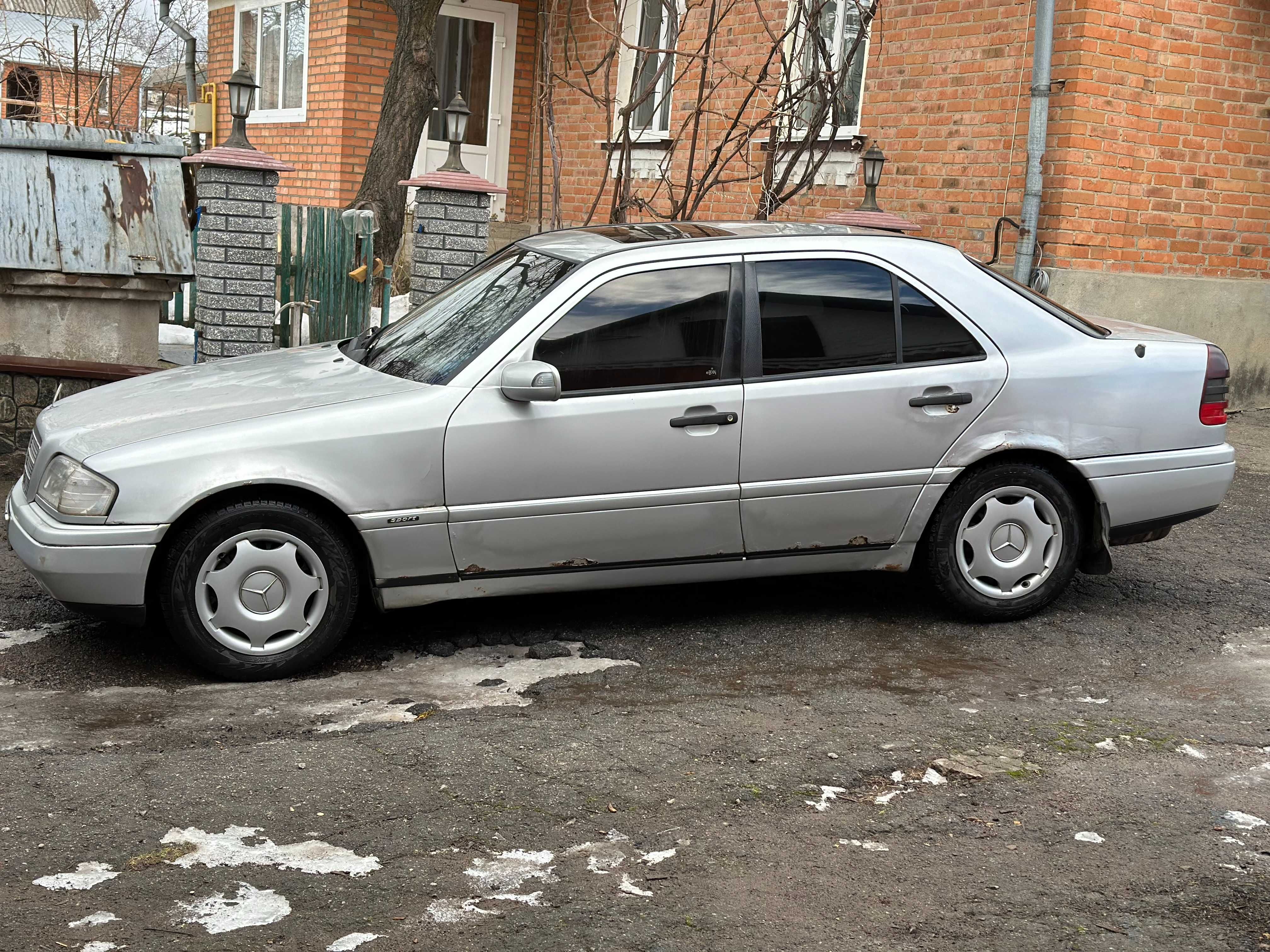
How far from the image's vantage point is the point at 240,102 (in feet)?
32.8

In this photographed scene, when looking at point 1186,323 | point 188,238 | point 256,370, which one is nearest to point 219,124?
point 188,238

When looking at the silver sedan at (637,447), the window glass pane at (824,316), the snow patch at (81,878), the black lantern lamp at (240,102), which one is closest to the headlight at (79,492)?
the silver sedan at (637,447)

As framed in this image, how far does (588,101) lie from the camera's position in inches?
634

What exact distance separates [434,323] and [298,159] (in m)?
13.1

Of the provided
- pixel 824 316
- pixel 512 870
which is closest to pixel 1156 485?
pixel 824 316

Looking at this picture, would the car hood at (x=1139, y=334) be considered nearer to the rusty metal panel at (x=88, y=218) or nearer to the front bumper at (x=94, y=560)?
the front bumper at (x=94, y=560)

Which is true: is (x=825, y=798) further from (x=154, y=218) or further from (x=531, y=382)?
(x=154, y=218)

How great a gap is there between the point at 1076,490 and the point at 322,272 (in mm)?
6609

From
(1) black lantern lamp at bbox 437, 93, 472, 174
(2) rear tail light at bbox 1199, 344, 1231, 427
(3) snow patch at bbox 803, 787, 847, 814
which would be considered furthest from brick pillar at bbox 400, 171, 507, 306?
(3) snow patch at bbox 803, 787, 847, 814

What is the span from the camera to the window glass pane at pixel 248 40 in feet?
63.9

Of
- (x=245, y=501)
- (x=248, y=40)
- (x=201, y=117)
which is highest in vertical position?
(x=248, y=40)

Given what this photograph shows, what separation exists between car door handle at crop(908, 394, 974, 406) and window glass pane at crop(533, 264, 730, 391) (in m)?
0.79

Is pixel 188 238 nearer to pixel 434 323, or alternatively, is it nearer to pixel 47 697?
pixel 434 323

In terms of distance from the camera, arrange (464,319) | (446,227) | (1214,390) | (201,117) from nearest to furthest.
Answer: (464,319) < (1214,390) < (446,227) < (201,117)
